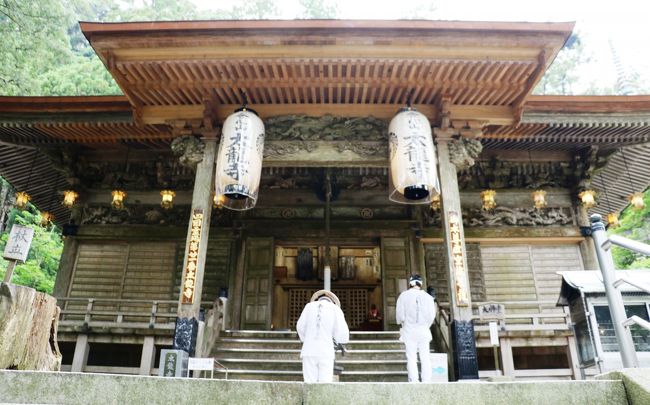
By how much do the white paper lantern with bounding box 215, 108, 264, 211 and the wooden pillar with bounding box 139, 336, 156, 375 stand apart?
12.4ft

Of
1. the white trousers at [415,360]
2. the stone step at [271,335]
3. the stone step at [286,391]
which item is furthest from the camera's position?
the stone step at [271,335]

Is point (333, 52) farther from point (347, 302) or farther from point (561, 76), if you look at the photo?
point (561, 76)

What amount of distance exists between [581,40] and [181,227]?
3299cm

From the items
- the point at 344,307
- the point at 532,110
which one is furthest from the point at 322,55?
the point at 344,307

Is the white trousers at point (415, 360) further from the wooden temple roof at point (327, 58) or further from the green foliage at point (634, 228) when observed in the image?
the green foliage at point (634, 228)

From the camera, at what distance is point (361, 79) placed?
324 inches

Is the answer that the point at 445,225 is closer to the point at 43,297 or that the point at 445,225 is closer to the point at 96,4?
the point at 43,297

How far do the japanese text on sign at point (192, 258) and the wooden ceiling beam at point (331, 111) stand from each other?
7.35ft

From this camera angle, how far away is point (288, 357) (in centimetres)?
862

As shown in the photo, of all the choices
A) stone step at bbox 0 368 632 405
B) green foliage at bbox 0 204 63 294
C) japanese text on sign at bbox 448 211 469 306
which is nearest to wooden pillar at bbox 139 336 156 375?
japanese text on sign at bbox 448 211 469 306

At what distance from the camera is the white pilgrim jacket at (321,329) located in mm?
5602

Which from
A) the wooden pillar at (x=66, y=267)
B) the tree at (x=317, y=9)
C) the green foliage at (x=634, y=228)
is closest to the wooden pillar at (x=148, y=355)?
the wooden pillar at (x=66, y=267)

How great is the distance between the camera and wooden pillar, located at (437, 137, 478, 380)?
719 cm

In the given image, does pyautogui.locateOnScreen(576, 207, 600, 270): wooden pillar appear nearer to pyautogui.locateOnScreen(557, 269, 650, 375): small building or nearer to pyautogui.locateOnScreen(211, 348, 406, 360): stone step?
pyautogui.locateOnScreen(557, 269, 650, 375): small building
